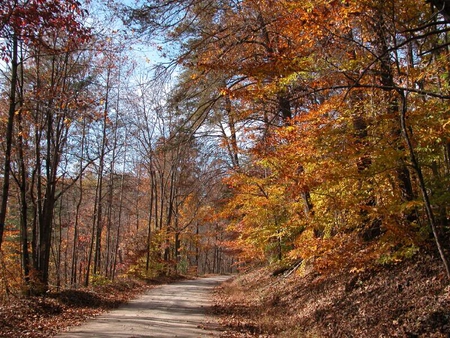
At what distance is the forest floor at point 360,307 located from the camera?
6488mm

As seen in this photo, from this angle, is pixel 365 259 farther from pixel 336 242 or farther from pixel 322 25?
pixel 322 25

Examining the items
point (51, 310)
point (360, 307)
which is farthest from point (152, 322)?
point (360, 307)

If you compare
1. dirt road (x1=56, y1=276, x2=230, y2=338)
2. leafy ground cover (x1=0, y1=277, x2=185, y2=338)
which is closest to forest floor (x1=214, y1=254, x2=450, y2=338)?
dirt road (x1=56, y1=276, x2=230, y2=338)

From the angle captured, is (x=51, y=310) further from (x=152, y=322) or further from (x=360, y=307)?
(x=360, y=307)

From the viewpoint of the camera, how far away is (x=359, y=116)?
802cm

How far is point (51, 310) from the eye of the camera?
419 inches

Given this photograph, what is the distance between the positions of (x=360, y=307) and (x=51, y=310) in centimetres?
865

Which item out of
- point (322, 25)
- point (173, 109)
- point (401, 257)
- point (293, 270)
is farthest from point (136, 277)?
point (322, 25)

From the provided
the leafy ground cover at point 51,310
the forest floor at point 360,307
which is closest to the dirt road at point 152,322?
the leafy ground cover at point 51,310

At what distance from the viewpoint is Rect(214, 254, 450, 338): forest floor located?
6.49 metres

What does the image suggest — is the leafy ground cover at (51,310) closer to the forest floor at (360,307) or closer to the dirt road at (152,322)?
the dirt road at (152,322)

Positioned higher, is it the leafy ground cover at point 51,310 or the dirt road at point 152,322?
the leafy ground cover at point 51,310

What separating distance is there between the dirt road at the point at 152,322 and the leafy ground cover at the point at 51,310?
532 mm

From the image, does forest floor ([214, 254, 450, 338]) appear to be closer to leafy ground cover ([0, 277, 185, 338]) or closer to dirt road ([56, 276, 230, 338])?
dirt road ([56, 276, 230, 338])
